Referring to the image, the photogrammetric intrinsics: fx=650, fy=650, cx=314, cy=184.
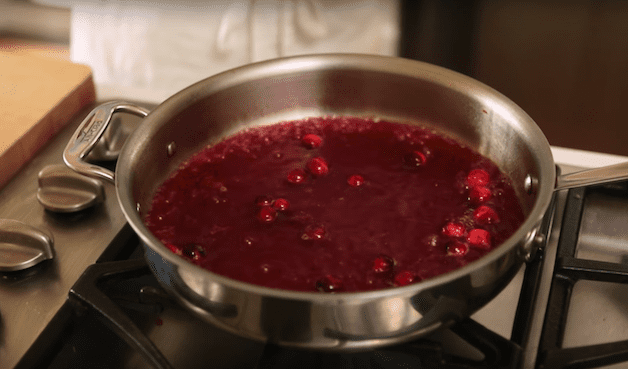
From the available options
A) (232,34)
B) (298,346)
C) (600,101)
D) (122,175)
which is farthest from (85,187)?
(600,101)

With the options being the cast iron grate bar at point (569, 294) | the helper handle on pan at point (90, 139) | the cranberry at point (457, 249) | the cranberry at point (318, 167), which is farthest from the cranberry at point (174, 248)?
the cast iron grate bar at point (569, 294)

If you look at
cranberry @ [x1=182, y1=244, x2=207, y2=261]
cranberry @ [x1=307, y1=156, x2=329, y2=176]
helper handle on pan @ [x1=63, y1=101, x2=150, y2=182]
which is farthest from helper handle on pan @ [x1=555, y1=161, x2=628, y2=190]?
helper handle on pan @ [x1=63, y1=101, x2=150, y2=182]

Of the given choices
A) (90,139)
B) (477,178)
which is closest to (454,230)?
(477,178)

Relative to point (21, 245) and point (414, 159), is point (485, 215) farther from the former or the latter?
point (21, 245)

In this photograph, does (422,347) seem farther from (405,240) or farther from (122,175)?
(122,175)

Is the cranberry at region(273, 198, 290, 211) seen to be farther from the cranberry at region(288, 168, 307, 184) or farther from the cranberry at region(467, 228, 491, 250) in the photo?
the cranberry at region(467, 228, 491, 250)
